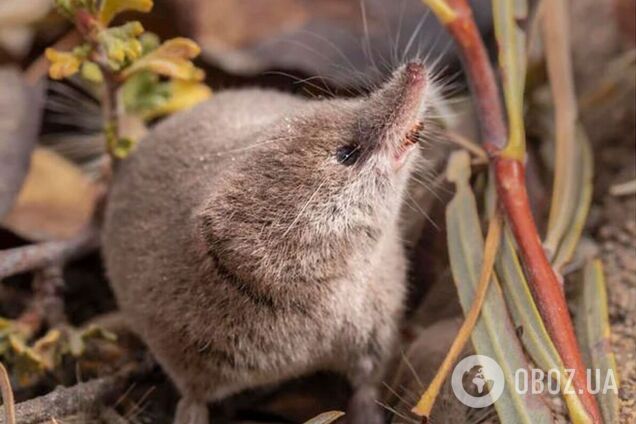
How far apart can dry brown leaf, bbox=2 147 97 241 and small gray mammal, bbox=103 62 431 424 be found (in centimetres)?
40

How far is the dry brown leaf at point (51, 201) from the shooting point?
3.02 meters

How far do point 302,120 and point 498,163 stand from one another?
0.64 metres

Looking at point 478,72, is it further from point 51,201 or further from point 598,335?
point 51,201

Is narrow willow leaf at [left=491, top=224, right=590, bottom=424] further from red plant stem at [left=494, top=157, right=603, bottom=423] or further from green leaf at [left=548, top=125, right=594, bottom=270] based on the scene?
green leaf at [left=548, top=125, right=594, bottom=270]

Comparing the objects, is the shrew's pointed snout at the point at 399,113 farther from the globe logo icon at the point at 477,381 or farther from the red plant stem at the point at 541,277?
the globe logo icon at the point at 477,381

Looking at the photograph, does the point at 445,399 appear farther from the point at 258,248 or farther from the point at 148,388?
the point at 148,388

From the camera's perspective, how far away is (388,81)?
240 cm

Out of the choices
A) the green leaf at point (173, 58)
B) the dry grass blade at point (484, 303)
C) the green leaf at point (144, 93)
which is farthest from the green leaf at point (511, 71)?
the green leaf at point (144, 93)

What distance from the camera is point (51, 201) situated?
10.4 feet

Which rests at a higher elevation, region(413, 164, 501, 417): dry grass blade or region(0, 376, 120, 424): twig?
region(413, 164, 501, 417): dry grass blade

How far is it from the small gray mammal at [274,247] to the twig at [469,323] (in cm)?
27

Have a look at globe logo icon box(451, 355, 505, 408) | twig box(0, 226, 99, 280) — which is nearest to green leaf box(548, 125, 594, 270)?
globe logo icon box(451, 355, 505, 408)

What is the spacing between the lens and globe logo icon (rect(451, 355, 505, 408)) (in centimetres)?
224

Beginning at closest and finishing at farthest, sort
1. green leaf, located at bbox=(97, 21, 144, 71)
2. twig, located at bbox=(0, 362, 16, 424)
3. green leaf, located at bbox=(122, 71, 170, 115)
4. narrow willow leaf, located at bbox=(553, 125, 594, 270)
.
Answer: twig, located at bbox=(0, 362, 16, 424), green leaf, located at bbox=(97, 21, 144, 71), narrow willow leaf, located at bbox=(553, 125, 594, 270), green leaf, located at bbox=(122, 71, 170, 115)
